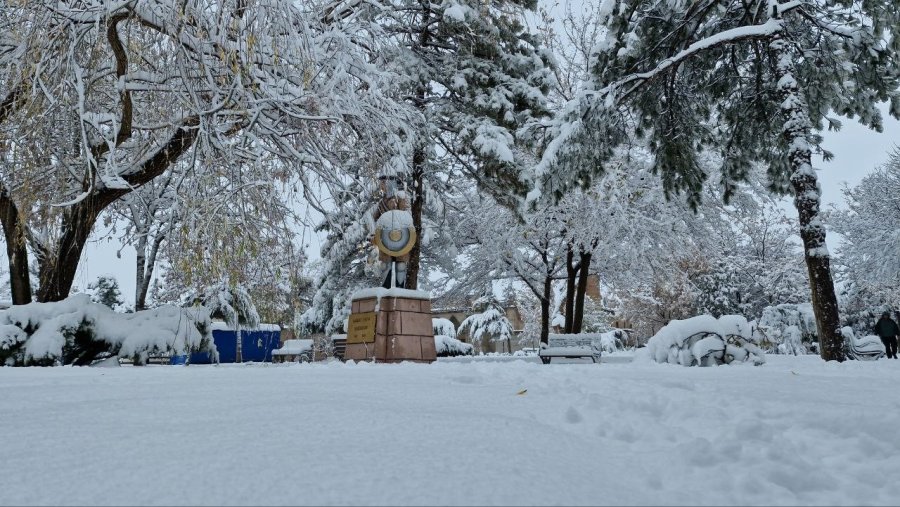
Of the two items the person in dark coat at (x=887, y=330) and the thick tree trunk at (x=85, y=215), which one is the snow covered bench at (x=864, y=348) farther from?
the thick tree trunk at (x=85, y=215)

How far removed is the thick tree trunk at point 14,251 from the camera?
369 inches

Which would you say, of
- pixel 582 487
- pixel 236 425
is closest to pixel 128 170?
pixel 236 425

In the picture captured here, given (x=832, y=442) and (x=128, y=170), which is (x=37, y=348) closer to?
(x=128, y=170)

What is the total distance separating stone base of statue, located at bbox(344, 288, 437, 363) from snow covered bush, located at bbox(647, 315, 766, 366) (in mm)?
4352

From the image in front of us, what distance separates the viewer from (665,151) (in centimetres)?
1146

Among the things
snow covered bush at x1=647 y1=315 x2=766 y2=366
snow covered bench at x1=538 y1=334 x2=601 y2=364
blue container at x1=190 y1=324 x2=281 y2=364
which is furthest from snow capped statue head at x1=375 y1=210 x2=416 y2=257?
blue container at x1=190 y1=324 x2=281 y2=364

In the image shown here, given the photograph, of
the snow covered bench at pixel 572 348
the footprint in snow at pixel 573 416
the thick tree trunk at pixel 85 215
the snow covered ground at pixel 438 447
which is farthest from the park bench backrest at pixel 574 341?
the footprint in snow at pixel 573 416

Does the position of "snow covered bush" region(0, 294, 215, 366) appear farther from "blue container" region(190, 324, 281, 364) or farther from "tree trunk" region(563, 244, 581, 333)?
"blue container" region(190, 324, 281, 364)

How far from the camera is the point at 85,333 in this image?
26.7 feet

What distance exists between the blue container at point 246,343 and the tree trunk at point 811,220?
18.3 meters

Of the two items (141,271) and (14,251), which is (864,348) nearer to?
(14,251)

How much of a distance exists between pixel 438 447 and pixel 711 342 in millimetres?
8422

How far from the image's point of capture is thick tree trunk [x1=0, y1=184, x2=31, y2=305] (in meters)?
9.38

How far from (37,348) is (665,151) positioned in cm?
1069
